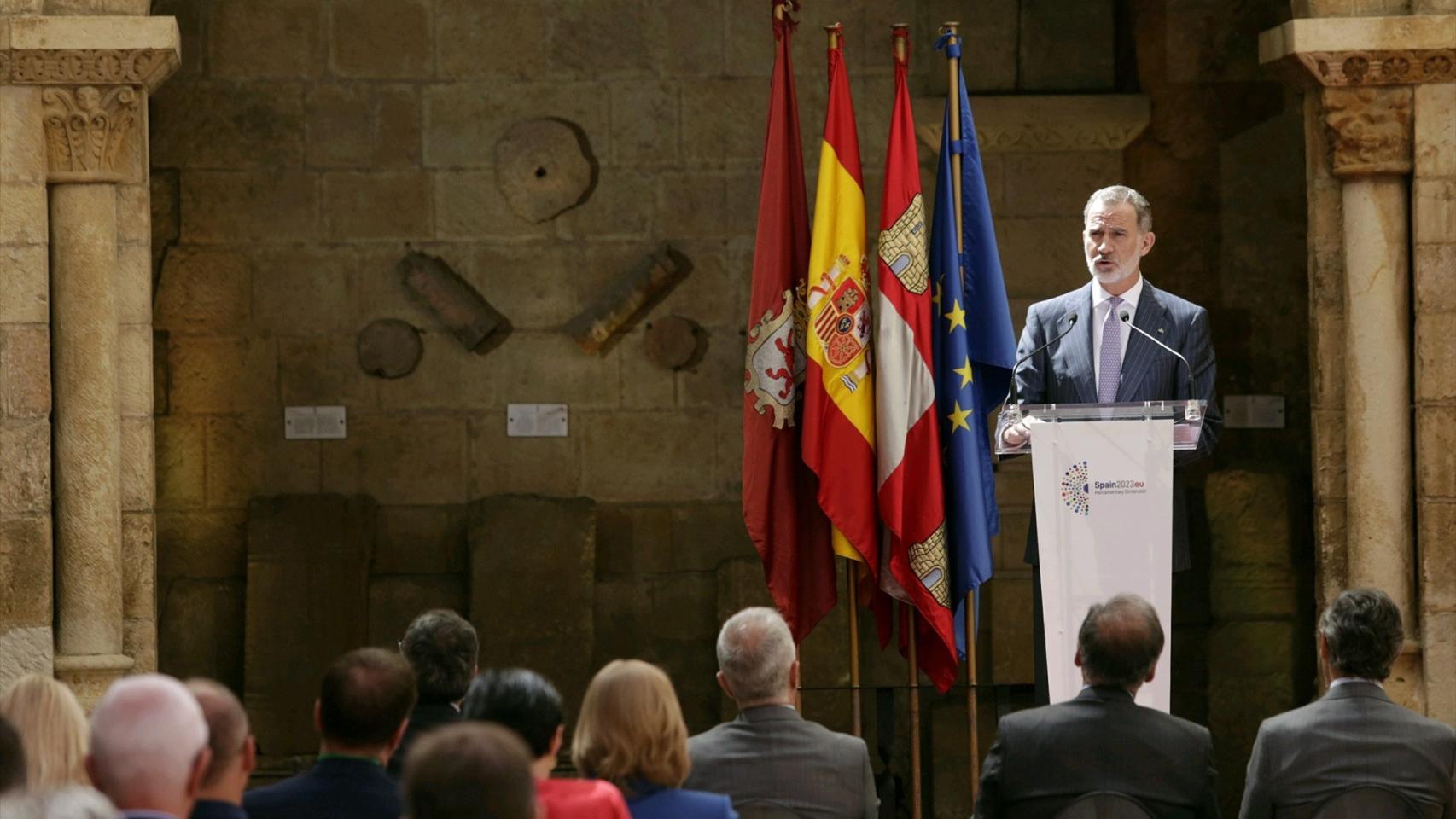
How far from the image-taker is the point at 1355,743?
3426 millimetres

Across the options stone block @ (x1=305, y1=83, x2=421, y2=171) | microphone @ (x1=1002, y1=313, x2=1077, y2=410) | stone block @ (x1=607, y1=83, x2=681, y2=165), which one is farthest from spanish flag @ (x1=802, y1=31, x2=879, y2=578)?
stone block @ (x1=305, y1=83, x2=421, y2=171)

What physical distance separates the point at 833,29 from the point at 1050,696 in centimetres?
179

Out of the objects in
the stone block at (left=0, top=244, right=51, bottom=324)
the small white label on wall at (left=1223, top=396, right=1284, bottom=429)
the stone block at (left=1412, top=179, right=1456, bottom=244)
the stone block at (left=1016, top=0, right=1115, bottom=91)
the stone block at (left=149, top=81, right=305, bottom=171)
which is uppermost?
the stone block at (left=1016, top=0, right=1115, bottom=91)

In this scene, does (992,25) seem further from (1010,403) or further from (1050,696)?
(1050,696)

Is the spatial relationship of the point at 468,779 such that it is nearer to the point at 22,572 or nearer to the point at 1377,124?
the point at 22,572

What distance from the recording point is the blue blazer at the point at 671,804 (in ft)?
9.97

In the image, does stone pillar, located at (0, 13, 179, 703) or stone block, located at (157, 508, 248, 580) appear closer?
stone pillar, located at (0, 13, 179, 703)

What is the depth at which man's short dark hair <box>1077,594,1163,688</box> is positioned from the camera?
3307mm

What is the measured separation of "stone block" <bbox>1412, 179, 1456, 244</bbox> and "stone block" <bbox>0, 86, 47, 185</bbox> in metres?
3.86

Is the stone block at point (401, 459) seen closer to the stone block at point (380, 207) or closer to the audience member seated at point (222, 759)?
the stone block at point (380, 207)

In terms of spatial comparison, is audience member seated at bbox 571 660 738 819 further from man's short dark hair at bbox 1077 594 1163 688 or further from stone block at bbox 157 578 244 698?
stone block at bbox 157 578 244 698

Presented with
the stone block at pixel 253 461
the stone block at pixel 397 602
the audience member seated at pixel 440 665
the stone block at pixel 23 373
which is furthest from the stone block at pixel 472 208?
the audience member seated at pixel 440 665

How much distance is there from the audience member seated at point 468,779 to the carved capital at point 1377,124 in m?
4.02

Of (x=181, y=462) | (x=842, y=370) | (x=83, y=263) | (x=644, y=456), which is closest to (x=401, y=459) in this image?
(x=181, y=462)
